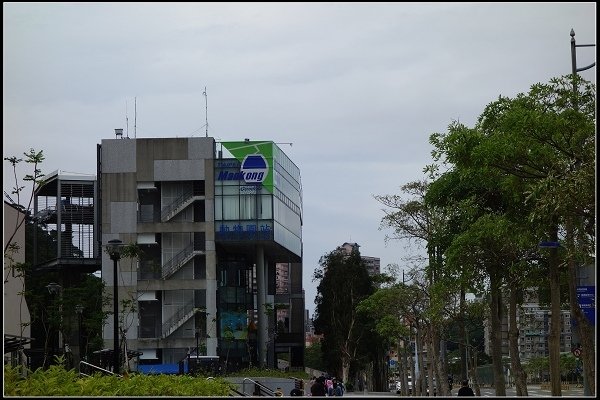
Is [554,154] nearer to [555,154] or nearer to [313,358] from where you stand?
[555,154]

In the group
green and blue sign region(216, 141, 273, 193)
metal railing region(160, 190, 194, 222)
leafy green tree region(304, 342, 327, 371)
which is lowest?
leafy green tree region(304, 342, 327, 371)

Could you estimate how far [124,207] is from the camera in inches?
3698

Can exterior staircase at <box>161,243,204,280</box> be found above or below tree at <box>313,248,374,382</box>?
above

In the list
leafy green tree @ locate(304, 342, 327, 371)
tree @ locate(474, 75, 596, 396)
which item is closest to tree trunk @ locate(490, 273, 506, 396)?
tree @ locate(474, 75, 596, 396)

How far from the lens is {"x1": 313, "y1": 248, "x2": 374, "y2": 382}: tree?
97750mm

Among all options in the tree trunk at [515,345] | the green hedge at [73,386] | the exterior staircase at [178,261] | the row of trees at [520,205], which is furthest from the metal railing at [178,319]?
the green hedge at [73,386]

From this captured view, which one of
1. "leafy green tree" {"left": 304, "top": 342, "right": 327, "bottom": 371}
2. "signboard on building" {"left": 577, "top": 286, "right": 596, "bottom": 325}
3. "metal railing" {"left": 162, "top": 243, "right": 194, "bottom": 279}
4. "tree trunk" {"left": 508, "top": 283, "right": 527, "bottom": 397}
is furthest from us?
"leafy green tree" {"left": 304, "top": 342, "right": 327, "bottom": 371}

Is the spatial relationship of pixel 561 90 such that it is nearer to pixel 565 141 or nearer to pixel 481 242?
pixel 565 141

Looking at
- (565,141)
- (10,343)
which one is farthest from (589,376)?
(10,343)

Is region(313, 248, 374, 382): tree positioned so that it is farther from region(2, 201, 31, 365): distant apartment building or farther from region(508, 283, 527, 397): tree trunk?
region(508, 283, 527, 397): tree trunk

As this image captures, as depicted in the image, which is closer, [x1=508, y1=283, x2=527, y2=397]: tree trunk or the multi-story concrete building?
[x1=508, y1=283, x2=527, y2=397]: tree trunk

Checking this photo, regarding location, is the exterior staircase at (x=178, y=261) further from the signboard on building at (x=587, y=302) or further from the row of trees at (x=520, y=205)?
the signboard on building at (x=587, y=302)

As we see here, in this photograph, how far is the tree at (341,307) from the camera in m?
97.8

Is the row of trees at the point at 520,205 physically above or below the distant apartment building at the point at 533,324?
above
